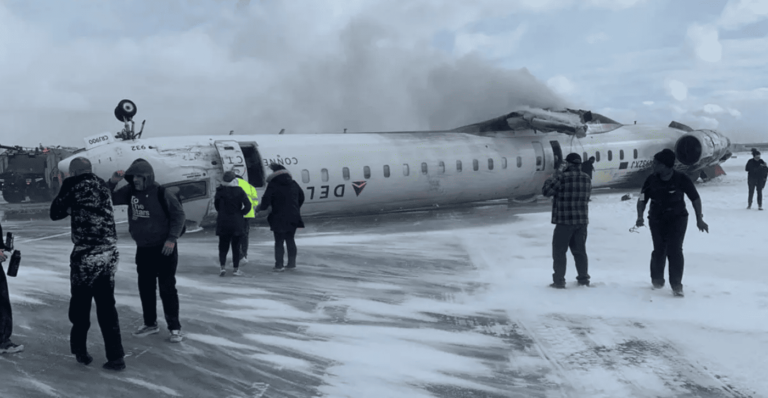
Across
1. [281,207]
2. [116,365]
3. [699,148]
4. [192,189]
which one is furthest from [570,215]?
[699,148]

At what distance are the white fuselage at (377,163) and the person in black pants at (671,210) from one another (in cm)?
943

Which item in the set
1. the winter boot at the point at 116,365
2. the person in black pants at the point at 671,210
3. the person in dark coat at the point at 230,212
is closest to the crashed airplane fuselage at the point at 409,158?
the person in dark coat at the point at 230,212

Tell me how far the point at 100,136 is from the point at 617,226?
1235 centimetres

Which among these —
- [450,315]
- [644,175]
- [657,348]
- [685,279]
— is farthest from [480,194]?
[657,348]

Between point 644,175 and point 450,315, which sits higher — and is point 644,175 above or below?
above

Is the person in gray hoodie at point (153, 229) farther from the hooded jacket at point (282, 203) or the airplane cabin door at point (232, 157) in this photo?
the airplane cabin door at point (232, 157)

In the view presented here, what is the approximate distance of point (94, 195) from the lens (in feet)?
17.5

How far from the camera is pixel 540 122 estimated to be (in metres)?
19.3

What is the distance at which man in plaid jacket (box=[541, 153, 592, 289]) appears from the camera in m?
8.28

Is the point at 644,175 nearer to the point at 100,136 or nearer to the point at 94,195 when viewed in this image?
the point at 100,136

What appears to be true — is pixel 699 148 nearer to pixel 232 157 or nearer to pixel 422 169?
pixel 422 169

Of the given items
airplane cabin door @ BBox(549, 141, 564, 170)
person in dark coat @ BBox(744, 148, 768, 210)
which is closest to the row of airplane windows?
airplane cabin door @ BBox(549, 141, 564, 170)

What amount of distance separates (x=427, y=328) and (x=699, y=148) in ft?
65.6

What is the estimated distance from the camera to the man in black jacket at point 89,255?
17.1ft
